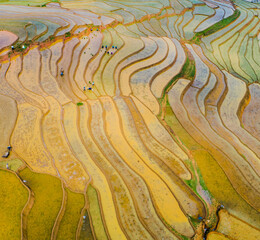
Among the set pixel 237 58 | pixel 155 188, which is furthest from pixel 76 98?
pixel 237 58

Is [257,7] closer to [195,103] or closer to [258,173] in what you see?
[195,103]

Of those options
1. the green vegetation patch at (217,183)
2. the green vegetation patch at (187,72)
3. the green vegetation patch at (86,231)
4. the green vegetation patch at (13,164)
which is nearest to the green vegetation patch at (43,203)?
the green vegetation patch at (13,164)

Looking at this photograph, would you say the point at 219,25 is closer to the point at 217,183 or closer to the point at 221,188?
the point at 217,183

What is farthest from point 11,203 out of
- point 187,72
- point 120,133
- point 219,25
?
point 219,25

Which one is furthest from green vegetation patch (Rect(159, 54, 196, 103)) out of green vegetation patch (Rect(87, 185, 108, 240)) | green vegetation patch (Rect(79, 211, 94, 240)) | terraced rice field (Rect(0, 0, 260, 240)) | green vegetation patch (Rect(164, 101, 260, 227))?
green vegetation patch (Rect(79, 211, 94, 240))

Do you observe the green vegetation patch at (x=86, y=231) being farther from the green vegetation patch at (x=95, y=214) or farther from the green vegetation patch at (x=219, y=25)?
the green vegetation patch at (x=219, y=25)

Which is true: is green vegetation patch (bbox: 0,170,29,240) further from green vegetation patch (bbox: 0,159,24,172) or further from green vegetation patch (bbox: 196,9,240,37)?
green vegetation patch (bbox: 196,9,240,37)
